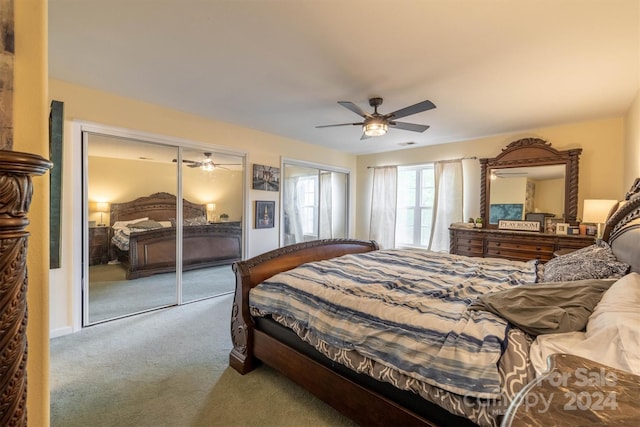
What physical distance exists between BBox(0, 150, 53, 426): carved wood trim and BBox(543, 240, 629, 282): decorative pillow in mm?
2641

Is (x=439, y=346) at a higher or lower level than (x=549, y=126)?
lower

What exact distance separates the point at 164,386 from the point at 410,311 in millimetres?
1881

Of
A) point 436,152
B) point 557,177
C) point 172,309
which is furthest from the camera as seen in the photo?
point 436,152

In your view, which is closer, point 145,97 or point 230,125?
point 145,97

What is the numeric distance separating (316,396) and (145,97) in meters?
3.49

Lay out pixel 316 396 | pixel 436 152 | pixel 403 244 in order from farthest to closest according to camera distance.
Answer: pixel 403 244 → pixel 436 152 → pixel 316 396

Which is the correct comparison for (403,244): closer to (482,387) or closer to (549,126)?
(549,126)

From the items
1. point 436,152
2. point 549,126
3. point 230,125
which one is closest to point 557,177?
point 549,126

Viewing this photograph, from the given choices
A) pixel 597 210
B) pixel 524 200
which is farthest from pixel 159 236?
pixel 597 210

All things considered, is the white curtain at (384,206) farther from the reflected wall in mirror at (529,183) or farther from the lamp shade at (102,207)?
the lamp shade at (102,207)

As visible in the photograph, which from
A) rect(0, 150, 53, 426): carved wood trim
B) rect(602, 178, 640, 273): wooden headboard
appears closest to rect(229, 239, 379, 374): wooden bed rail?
rect(0, 150, 53, 426): carved wood trim

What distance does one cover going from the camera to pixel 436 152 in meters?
5.16

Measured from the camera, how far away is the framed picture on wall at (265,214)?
4.54m

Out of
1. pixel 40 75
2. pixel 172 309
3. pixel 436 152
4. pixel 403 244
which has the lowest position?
pixel 172 309
